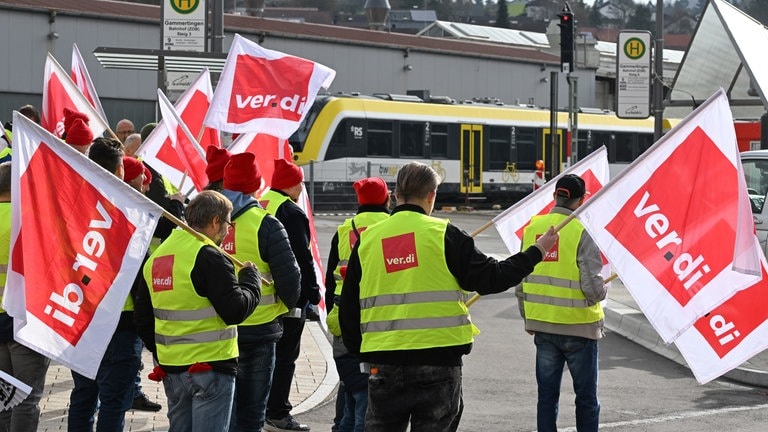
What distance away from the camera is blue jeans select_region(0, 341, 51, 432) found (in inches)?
282

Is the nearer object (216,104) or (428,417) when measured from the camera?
(428,417)

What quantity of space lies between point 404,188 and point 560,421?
12.9 feet

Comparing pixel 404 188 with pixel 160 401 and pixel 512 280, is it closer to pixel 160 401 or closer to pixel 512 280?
pixel 512 280

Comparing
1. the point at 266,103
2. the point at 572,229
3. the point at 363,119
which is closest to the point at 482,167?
the point at 363,119

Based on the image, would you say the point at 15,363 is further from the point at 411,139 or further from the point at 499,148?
the point at 499,148

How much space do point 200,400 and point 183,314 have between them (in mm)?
428

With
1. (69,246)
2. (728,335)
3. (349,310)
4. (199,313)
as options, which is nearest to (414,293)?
(349,310)

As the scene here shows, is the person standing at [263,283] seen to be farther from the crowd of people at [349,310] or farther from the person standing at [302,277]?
the person standing at [302,277]

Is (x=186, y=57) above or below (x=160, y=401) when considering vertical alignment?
above

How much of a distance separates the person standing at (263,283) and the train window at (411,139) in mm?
30745

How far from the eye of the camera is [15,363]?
726cm

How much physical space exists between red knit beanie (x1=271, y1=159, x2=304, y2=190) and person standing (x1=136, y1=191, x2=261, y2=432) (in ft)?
7.15

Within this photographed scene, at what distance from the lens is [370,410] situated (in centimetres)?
624

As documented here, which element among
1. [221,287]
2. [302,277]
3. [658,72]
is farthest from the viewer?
[658,72]
